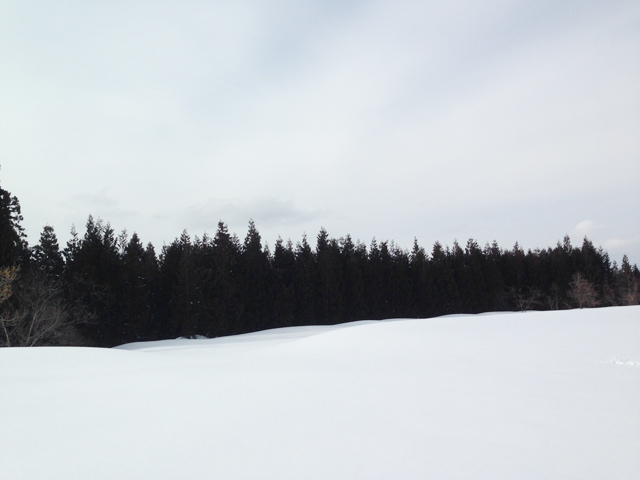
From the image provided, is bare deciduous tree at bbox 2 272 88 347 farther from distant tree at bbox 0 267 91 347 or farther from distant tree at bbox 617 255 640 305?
distant tree at bbox 617 255 640 305

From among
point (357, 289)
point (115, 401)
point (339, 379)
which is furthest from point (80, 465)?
point (357, 289)

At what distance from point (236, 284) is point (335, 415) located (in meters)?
22.2

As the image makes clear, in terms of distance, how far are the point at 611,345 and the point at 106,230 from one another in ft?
82.2

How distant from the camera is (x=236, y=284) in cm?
2548

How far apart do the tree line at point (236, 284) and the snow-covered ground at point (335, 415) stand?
38.5 feet

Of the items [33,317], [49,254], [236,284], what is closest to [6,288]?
[33,317]

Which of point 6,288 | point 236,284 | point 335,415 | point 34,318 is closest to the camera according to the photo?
point 335,415

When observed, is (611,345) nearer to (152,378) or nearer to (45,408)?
(152,378)

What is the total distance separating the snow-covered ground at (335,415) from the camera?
121 inches

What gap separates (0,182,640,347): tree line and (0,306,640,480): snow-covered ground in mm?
11747

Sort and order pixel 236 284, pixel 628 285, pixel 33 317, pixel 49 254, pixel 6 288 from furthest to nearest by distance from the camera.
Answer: pixel 628 285 < pixel 236 284 < pixel 49 254 < pixel 33 317 < pixel 6 288

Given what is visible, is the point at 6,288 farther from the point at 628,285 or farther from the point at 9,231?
the point at 628,285

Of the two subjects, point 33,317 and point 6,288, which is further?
point 33,317

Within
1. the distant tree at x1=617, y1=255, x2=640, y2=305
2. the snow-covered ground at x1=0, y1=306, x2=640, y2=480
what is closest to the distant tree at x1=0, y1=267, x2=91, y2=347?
the snow-covered ground at x1=0, y1=306, x2=640, y2=480
